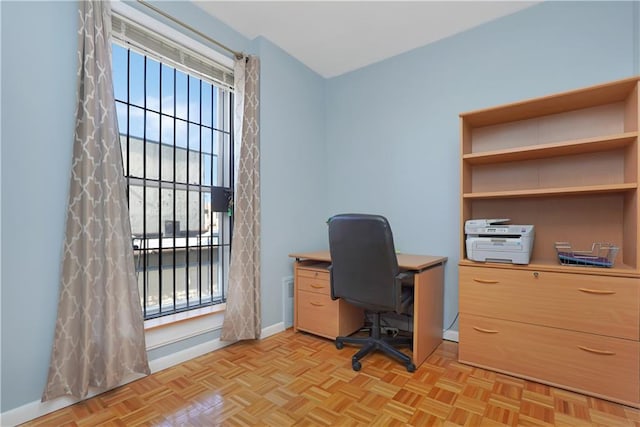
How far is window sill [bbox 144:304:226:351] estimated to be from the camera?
2.11 meters

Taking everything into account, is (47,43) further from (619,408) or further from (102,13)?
(619,408)

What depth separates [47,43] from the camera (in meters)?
1.65

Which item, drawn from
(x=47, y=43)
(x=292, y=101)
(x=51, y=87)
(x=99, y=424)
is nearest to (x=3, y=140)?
(x=51, y=87)

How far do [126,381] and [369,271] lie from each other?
5.80 feet

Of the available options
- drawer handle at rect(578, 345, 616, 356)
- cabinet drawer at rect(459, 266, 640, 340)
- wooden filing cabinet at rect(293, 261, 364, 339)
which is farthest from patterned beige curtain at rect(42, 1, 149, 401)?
drawer handle at rect(578, 345, 616, 356)

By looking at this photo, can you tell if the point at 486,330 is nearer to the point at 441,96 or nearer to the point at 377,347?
the point at 377,347

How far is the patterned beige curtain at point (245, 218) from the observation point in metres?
2.51

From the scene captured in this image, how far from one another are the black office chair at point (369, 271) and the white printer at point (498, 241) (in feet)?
1.81

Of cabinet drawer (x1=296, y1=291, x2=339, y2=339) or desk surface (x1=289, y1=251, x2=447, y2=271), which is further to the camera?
cabinet drawer (x1=296, y1=291, x2=339, y2=339)

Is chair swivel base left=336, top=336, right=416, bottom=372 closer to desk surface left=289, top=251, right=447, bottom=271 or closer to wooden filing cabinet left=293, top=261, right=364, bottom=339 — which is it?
wooden filing cabinet left=293, top=261, right=364, bottom=339

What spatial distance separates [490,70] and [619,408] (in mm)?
2499

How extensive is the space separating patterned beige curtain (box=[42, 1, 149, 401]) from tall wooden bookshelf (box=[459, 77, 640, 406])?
234 cm

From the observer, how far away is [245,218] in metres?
2.56

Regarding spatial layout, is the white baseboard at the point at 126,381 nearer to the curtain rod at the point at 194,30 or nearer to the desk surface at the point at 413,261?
the desk surface at the point at 413,261
